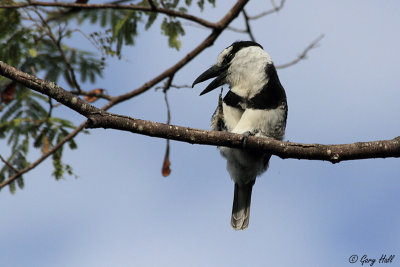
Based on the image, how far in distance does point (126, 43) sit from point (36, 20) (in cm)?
82

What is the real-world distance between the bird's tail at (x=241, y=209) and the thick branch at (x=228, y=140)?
1.57 metres

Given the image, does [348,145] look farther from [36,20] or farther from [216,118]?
[36,20]

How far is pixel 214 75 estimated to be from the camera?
4.85 m

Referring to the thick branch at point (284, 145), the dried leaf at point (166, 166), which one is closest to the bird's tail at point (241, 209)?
the dried leaf at point (166, 166)

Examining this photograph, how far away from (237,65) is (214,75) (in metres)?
0.21

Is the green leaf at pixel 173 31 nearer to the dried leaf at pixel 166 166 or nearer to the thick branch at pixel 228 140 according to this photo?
the dried leaf at pixel 166 166

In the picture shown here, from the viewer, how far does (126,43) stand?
17.9ft

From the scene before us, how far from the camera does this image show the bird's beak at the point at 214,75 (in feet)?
15.7

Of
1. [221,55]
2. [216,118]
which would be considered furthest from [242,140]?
[221,55]

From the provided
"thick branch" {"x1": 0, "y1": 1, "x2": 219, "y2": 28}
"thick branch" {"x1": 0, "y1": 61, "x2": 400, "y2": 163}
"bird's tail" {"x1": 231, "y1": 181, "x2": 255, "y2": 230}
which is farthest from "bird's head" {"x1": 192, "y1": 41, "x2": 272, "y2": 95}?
"thick branch" {"x1": 0, "y1": 61, "x2": 400, "y2": 163}

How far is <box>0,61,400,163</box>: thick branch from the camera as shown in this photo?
331cm

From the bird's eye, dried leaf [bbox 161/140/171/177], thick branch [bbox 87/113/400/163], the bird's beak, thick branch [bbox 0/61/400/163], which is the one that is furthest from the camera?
dried leaf [bbox 161/140/171/177]

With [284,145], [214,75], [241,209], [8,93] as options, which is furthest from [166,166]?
[284,145]

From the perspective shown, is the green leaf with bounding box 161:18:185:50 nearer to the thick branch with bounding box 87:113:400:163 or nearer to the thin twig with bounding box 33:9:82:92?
the thin twig with bounding box 33:9:82:92
